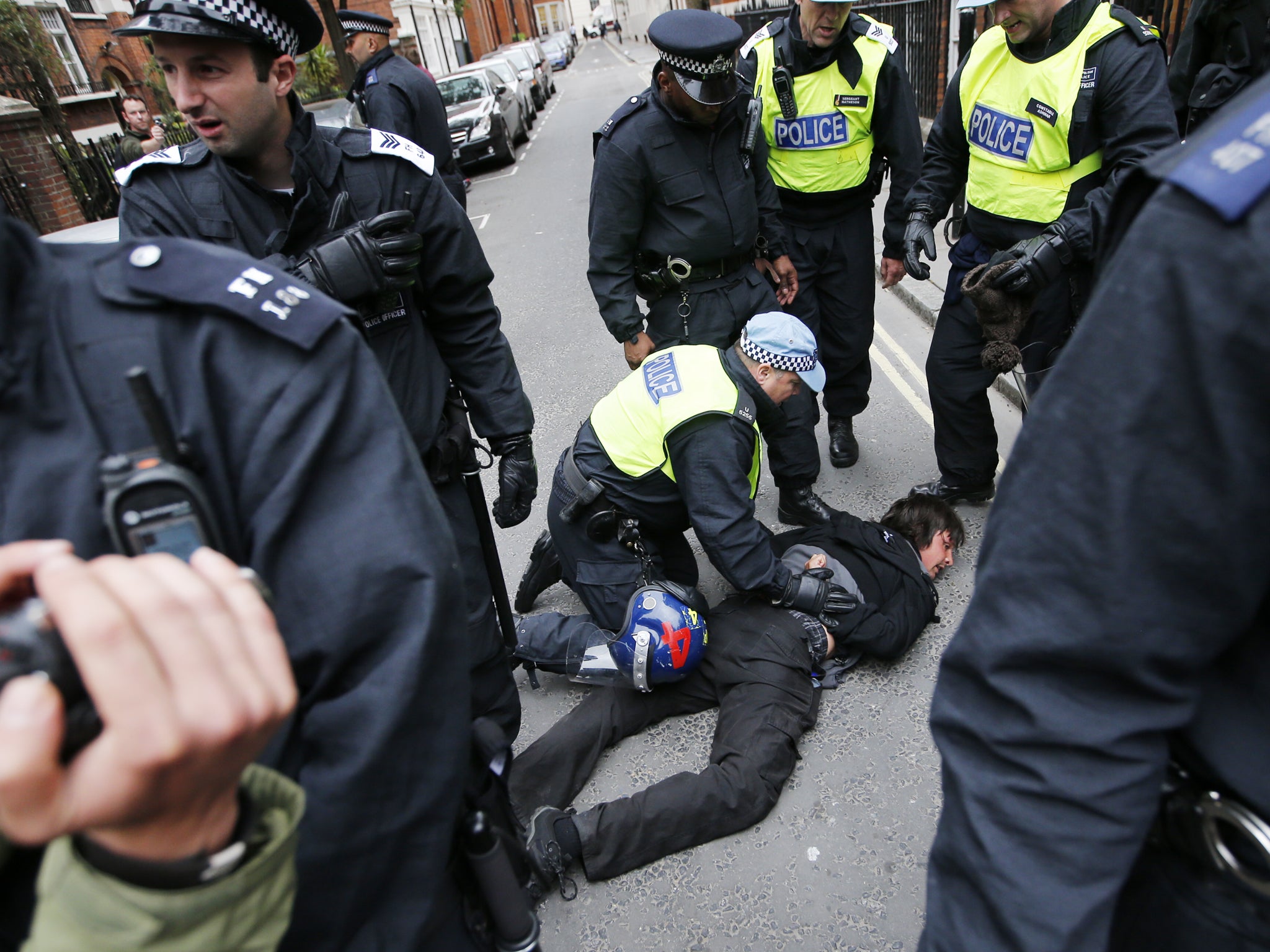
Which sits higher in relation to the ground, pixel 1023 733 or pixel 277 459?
pixel 277 459

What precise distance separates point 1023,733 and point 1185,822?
0.22 meters

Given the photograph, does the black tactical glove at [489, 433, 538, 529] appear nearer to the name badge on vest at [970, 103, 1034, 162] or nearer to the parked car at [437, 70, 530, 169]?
the name badge on vest at [970, 103, 1034, 162]

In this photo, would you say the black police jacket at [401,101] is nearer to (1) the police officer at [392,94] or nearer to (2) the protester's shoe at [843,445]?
(1) the police officer at [392,94]

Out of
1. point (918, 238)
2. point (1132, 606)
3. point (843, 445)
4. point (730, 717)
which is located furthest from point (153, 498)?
point (843, 445)

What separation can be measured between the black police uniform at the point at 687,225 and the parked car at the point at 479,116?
9988mm

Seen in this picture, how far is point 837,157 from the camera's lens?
3.53m

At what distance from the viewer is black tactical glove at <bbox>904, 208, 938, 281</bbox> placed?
11.0 feet

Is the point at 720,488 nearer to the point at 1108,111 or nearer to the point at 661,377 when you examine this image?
the point at 661,377

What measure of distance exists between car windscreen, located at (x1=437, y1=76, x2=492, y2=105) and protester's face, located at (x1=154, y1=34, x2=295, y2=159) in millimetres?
12589

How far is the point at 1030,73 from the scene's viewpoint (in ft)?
8.85

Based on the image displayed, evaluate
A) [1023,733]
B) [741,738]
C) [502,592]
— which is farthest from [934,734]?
[502,592]

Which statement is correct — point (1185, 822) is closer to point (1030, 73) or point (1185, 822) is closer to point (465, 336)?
point (465, 336)

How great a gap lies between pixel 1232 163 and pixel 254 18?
73.7 inches

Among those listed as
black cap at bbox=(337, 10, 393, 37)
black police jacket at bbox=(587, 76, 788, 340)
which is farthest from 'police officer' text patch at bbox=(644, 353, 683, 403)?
black cap at bbox=(337, 10, 393, 37)
